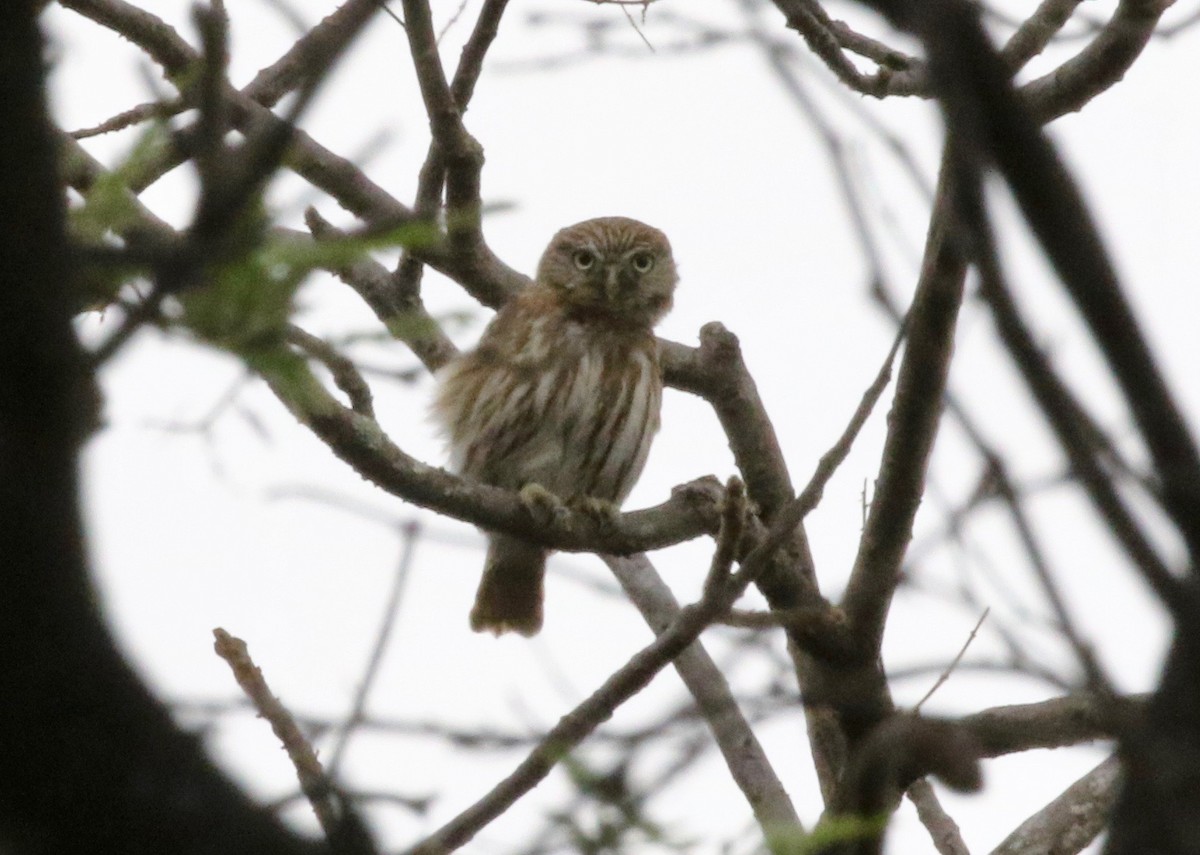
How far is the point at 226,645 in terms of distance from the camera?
3648 mm

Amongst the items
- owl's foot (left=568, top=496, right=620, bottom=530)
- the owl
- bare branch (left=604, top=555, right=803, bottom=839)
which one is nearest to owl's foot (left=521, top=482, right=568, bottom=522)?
owl's foot (left=568, top=496, right=620, bottom=530)

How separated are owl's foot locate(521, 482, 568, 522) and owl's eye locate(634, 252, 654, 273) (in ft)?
6.18

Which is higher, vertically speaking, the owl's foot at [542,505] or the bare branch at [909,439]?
the owl's foot at [542,505]

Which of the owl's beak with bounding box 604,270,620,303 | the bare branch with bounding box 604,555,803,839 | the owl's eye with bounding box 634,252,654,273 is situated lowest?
the bare branch with bounding box 604,555,803,839

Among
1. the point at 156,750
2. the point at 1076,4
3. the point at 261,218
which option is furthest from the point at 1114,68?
the point at 156,750

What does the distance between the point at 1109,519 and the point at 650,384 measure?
561 centimetres

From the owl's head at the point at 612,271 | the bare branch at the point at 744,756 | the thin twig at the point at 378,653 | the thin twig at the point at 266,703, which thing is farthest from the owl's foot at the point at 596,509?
the thin twig at the point at 378,653

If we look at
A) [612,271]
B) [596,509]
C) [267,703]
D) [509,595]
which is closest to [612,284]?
[612,271]

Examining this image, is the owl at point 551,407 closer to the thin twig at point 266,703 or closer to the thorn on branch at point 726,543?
the thorn on branch at point 726,543

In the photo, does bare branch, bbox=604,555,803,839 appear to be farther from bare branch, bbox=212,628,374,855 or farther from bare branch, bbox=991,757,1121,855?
bare branch, bbox=212,628,374,855

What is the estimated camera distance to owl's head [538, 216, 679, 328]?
7406mm

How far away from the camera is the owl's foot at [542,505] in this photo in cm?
548

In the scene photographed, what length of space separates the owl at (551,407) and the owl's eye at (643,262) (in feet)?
0.78

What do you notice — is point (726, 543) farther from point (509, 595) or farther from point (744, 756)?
point (509, 595)
